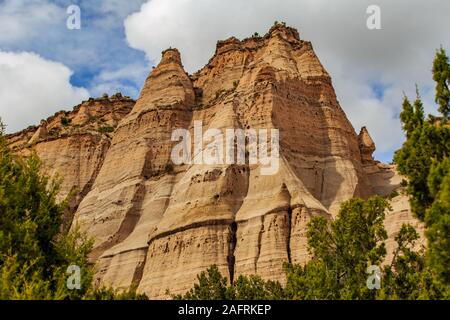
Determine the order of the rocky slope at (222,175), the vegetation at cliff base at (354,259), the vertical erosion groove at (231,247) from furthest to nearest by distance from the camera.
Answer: the rocky slope at (222,175) → the vertical erosion groove at (231,247) → the vegetation at cliff base at (354,259)

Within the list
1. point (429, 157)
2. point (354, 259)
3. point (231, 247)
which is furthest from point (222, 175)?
point (429, 157)

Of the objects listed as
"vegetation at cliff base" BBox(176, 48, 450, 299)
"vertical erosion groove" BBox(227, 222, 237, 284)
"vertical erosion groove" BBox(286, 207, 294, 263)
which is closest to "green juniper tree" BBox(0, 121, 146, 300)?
"vegetation at cliff base" BBox(176, 48, 450, 299)

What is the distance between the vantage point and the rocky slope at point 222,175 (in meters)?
56.8

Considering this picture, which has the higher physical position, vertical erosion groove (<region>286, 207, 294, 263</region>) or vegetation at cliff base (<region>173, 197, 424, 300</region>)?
vertical erosion groove (<region>286, 207, 294, 263</region>)

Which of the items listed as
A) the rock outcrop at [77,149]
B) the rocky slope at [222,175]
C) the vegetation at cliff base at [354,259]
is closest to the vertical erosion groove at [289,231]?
the rocky slope at [222,175]

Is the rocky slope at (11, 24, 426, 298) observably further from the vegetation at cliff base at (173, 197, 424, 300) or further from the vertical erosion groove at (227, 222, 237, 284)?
the vegetation at cliff base at (173, 197, 424, 300)

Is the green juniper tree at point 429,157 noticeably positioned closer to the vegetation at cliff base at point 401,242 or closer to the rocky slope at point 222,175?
the vegetation at cliff base at point 401,242

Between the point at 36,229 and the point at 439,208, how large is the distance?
15.3 meters

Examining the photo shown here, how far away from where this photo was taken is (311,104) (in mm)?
73438

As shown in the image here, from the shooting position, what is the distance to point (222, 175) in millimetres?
61938

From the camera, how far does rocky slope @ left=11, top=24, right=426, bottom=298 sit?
5684cm
